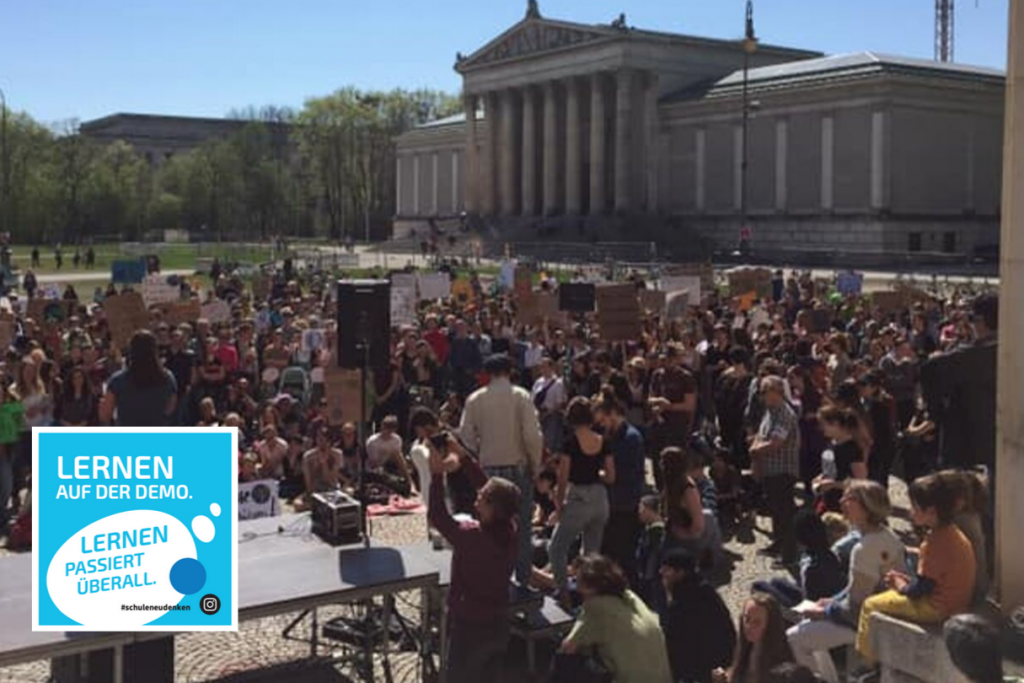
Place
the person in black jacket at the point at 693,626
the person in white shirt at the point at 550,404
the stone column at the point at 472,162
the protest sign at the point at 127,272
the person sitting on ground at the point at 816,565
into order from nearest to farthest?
the person in black jacket at the point at 693,626 < the person sitting on ground at the point at 816,565 < the person in white shirt at the point at 550,404 < the protest sign at the point at 127,272 < the stone column at the point at 472,162

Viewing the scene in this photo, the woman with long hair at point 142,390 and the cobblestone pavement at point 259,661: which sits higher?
the woman with long hair at point 142,390

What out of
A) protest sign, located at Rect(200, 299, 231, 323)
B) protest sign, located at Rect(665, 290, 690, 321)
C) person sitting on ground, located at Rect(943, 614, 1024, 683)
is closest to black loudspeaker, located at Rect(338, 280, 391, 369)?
person sitting on ground, located at Rect(943, 614, 1024, 683)

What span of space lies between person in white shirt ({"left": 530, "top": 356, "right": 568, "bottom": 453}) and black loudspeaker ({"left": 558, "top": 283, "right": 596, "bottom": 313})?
6.38 m

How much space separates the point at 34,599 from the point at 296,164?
429 ft

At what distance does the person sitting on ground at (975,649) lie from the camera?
5.53 m

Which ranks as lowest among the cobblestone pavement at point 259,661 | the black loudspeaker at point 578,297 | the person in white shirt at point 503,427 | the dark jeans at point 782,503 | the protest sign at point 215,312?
the cobblestone pavement at point 259,661

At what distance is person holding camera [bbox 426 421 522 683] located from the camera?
23.1 ft

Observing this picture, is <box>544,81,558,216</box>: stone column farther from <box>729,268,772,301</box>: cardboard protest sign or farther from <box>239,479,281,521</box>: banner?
<box>239,479,281,521</box>: banner

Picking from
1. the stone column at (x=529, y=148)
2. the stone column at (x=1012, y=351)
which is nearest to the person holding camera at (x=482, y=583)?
the stone column at (x=1012, y=351)

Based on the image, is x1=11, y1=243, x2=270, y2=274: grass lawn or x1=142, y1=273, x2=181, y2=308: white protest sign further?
x1=11, y1=243, x2=270, y2=274: grass lawn

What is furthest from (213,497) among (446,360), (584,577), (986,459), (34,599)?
(446,360)

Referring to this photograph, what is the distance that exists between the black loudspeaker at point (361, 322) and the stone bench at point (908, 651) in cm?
475

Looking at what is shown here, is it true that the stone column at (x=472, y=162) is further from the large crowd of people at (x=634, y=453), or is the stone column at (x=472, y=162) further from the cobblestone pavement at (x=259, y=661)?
the cobblestone pavement at (x=259, y=661)

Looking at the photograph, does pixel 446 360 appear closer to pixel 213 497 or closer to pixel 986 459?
pixel 986 459
